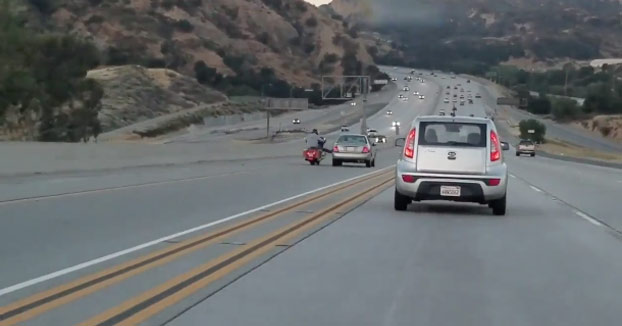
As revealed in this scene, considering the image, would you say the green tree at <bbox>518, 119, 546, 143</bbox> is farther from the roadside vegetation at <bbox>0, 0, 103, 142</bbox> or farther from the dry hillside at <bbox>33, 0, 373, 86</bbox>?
the roadside vegetation at <bbox>0, 0, 103, 142</bbox>

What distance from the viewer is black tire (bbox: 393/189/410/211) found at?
2041 cm

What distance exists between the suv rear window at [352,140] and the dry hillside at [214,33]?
81.9m

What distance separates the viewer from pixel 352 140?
4653 centimetres

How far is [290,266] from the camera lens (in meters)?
12.3

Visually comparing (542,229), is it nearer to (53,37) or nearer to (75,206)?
(75,206)

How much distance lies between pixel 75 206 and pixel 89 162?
616 inches

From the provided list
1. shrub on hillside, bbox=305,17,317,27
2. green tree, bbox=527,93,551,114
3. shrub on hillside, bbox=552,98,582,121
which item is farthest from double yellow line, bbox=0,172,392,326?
shrub on hillside, bbox=305,17,317,27

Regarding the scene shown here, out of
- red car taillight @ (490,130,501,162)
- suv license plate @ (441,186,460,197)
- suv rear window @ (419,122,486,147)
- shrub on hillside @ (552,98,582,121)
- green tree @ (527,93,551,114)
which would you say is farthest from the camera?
green tree @ (527,93,551,114)

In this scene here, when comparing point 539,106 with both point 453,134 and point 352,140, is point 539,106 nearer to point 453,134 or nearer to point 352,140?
point 352,140

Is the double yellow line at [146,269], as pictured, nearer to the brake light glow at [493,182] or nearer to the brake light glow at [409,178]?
the brake light glow at [409,178]

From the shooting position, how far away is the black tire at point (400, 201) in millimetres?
20406

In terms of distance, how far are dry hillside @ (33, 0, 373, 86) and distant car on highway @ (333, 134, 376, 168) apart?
8197 centimetres

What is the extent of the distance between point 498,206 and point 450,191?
44.7 inches

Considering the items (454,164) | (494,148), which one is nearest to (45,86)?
(454,164)
